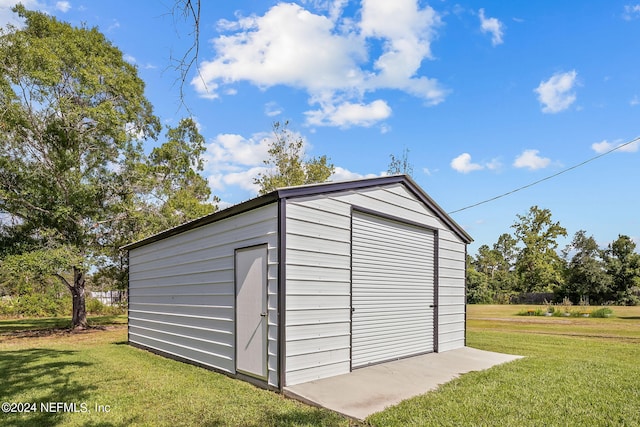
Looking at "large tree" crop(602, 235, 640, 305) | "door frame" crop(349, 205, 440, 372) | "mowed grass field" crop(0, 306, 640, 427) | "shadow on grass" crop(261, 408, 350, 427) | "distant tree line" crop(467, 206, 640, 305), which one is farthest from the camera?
"distant tree line" crop(467, 206, 640, 305)

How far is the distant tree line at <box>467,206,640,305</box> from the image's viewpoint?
2888cm

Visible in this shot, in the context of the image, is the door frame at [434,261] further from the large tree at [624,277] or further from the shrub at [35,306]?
the large tree at [624,277]

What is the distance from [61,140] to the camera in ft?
46.8

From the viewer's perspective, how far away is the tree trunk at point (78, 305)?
48.3ft

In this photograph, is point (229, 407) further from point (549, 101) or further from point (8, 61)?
point (8, 61)

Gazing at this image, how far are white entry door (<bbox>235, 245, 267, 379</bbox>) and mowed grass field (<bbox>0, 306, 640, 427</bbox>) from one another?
1.17ft

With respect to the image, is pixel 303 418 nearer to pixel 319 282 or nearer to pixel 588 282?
pixel 319 282

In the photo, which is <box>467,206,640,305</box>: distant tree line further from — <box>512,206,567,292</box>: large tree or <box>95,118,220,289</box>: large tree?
<box>95,118,220,289</box>: large tree

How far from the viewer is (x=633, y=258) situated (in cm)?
2897

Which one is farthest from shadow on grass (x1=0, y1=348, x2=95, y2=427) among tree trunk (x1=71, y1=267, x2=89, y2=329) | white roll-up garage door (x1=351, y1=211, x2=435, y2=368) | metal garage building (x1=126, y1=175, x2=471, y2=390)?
tree trunk (x1=71, y1=267, x2=89, y2=329)

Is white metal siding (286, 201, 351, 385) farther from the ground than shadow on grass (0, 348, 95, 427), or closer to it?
farther from the ground

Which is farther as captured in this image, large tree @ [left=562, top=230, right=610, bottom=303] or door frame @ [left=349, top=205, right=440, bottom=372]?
large tree @ [left=562, top=230, right=610, bottom=303]

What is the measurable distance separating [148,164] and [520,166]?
16.2 m

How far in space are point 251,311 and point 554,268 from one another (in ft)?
132
